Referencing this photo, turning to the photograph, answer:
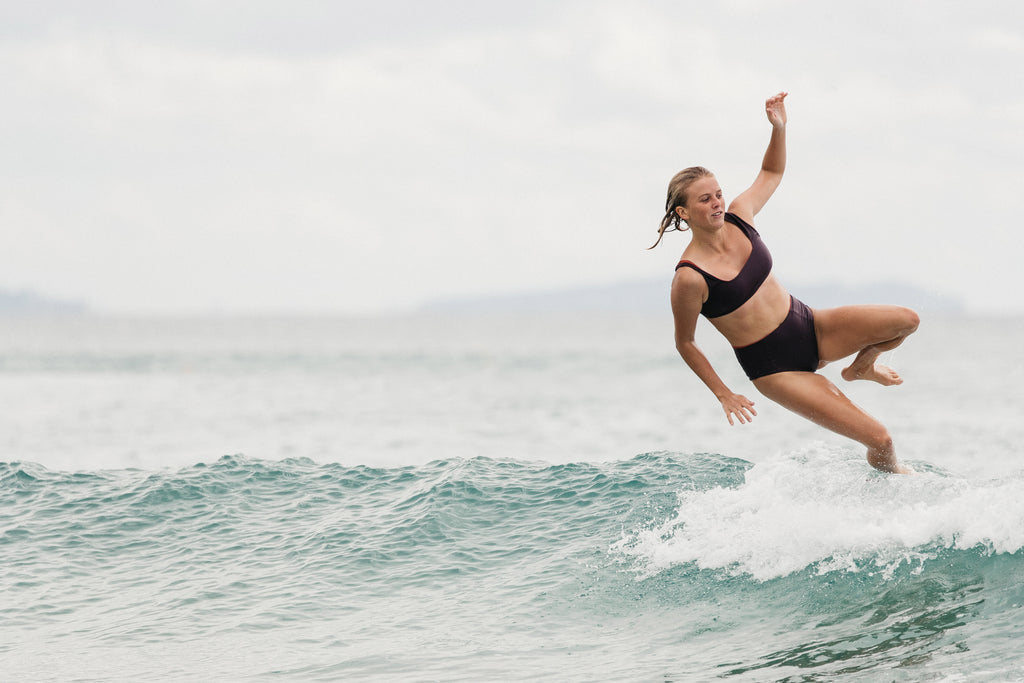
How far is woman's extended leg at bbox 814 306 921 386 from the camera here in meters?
7.07

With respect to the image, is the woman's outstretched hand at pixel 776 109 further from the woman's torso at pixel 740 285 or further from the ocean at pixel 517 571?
the ocean at pixel 517 571

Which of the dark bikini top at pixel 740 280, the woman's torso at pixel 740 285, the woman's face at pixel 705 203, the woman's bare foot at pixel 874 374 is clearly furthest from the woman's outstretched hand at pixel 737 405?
the woman's face at pixel 705 203

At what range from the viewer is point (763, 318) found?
706 cm

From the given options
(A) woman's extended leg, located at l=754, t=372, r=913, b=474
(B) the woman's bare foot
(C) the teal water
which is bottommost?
(C) the teal water

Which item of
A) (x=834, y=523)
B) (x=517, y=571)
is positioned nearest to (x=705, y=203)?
(x=834, y=523)

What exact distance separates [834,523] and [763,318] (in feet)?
5.47

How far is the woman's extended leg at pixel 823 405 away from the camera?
23.3 feet

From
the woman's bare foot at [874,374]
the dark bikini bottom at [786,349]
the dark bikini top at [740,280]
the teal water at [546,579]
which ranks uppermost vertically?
the dark bikini top at [740,280]

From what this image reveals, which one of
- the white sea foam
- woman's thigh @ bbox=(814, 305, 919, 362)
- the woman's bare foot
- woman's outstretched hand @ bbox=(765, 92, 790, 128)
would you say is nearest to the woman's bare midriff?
woman's thigh @ bbox=(814, 305, 919, 362)

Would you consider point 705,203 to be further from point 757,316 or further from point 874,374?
point 874,374

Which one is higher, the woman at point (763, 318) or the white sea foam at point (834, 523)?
the woman at point (763, 318)

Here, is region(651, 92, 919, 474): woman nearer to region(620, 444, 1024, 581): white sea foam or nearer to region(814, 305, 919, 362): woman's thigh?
region(814, 305, 919, 362): woman's thigh

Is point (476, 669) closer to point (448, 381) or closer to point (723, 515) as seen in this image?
point (723, 515)

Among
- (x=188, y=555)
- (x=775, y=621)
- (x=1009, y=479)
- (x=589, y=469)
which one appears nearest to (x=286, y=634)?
(x=188, y=555)
